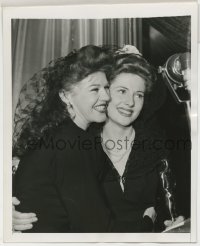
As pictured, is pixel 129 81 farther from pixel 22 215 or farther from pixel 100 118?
pixel 22 215

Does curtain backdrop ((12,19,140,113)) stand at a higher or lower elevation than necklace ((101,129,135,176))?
higher

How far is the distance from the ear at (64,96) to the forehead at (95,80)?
0.04 m

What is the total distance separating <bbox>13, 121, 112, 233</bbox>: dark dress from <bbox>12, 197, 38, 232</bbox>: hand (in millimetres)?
17

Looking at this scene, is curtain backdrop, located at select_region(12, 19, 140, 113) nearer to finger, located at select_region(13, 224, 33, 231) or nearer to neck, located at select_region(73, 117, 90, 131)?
neck, located at select_region(73, 117, 90, 131)

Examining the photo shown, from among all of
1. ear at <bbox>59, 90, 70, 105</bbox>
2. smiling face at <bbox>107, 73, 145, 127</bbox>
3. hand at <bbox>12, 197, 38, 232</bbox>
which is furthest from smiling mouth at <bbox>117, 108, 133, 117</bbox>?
hand at <bbox>12, 197, 38, 232</bbox>

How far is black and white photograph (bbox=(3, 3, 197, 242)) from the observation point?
2.62ft

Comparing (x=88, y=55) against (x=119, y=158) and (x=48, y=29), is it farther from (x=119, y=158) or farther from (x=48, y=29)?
(x=119, y=158)

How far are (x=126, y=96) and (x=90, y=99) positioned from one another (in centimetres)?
7

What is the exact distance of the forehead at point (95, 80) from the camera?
0.80m

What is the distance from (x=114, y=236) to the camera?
31.7 inches

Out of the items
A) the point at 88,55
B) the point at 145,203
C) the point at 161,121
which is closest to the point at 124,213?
the point at 145,203

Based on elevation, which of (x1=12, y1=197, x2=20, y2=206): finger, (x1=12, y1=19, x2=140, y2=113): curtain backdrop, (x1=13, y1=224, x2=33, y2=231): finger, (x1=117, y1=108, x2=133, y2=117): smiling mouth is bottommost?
(x1=13, y1=224, x2=33, y2=231): finger

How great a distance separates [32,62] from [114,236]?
38 centimetres

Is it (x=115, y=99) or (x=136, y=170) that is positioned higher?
(x=115, y=99)
